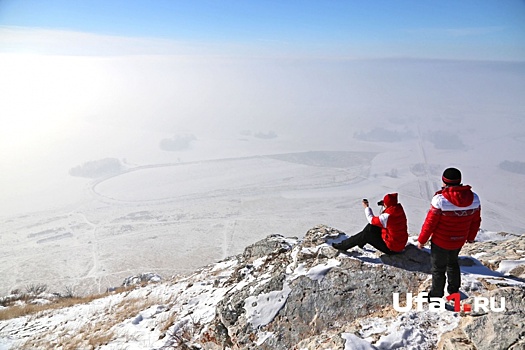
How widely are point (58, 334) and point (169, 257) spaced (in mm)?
54454

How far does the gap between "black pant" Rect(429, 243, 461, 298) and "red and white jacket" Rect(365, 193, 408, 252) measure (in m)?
1.29

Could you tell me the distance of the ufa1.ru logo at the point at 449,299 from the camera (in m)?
5.28

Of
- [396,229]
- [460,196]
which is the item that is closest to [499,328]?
[460,196]

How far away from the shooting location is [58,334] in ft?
36.9

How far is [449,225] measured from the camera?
5.64 metres

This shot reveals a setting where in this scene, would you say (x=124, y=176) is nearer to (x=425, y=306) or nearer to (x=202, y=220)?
(x=202, y=220)

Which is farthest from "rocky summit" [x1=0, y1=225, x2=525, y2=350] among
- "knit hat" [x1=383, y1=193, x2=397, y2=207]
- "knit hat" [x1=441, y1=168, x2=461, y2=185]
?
"knit hat" [x1=441, y1=168, x2=461, y2=185]

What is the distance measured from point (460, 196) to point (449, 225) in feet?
1.84

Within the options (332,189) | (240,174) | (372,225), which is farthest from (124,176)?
(372,225)

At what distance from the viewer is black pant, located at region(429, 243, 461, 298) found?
5.93 m

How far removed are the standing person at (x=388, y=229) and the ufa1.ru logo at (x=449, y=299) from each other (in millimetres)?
1280

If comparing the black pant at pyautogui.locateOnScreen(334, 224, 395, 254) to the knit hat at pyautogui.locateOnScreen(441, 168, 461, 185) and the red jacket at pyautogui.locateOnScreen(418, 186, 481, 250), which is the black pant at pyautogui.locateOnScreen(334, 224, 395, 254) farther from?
the knit hat at pyautogui.locateOnScreen(441, 168, 461, 185)

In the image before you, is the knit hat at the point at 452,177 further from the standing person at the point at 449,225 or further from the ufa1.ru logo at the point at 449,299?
the ufa1.ru logo at the point at 449,299

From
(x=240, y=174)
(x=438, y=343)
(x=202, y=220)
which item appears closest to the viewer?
(x=438, y=343)
